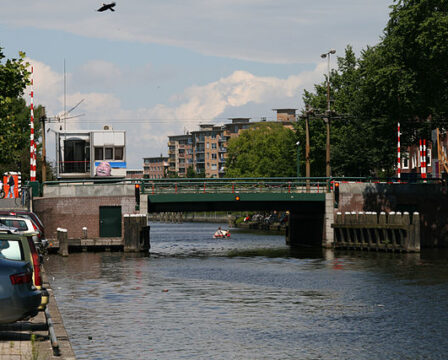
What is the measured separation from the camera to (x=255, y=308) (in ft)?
88.3

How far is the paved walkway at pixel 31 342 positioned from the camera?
15148 mm

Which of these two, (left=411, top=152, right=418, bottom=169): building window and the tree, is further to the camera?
the tree

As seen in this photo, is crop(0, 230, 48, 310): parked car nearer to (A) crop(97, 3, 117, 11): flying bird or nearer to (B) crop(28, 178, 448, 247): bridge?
(A) crop(97, 3, 117, 11): flying bird

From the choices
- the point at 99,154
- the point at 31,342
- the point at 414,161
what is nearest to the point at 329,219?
the point at 99,154

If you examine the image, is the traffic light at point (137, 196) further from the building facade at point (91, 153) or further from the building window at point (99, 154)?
the building window at point (99, 154)

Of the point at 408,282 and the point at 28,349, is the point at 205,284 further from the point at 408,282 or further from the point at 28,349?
the point at 28,349

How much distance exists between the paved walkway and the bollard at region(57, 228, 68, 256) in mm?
32427

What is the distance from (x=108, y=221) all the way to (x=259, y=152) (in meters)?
86.1

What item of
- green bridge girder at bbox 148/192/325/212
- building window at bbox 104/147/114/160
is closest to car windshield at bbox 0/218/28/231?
green bridge girder at bbox 148/192/325/212

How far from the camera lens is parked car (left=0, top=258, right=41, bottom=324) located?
633 inches

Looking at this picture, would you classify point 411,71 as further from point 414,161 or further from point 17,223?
point 414,161

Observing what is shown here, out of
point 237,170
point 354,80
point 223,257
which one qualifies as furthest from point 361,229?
point 237,170

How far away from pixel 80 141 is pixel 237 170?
82.2 meters

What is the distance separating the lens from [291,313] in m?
25.7
